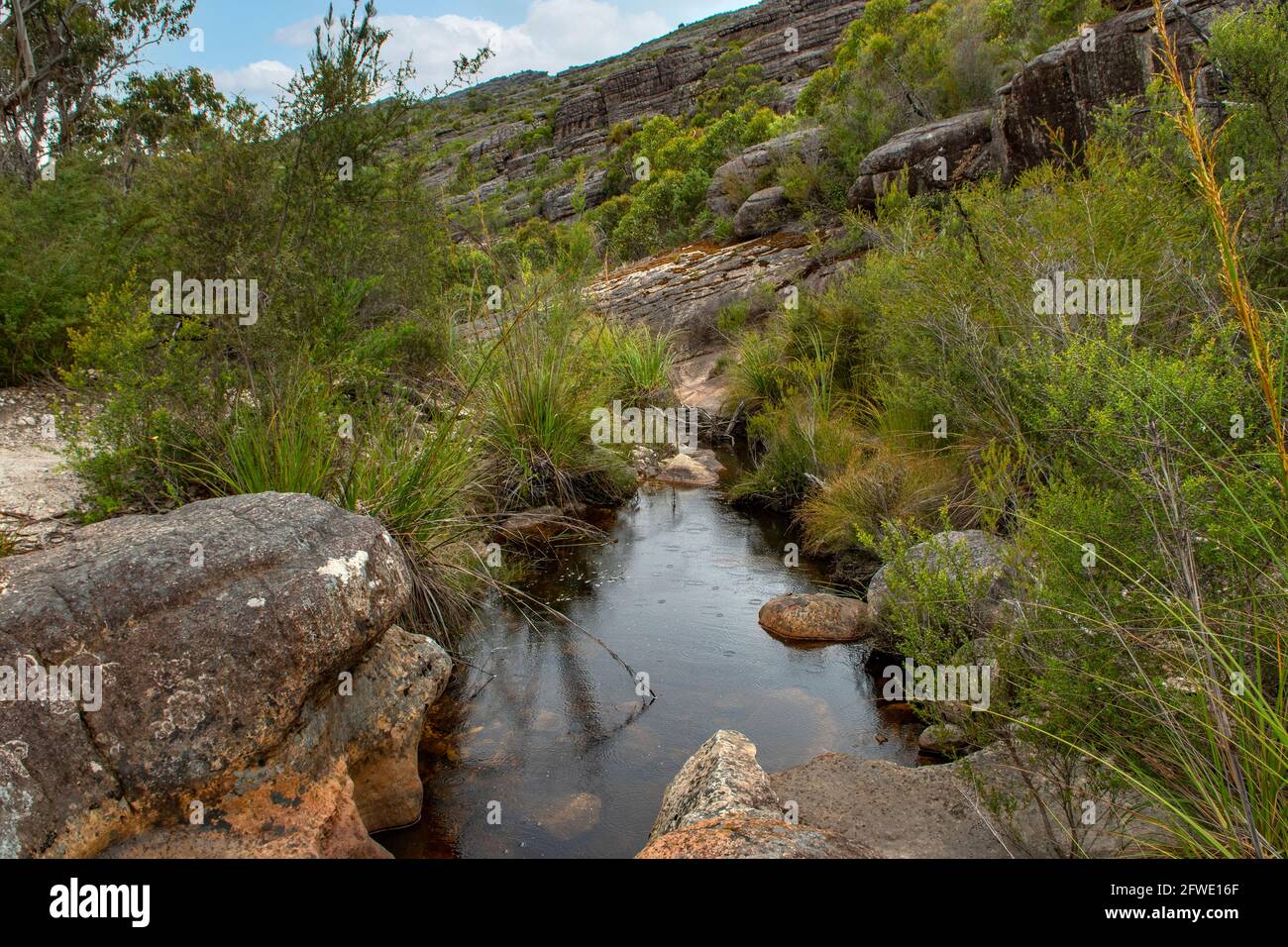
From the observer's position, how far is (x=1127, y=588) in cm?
278

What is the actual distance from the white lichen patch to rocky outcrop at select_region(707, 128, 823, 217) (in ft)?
56.5

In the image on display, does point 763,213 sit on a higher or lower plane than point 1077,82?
higher

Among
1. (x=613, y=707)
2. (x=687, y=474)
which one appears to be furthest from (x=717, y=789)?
(x=687, y=474)

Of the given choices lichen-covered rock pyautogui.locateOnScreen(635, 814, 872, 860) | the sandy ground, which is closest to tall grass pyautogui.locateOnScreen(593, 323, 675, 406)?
the sandy ground

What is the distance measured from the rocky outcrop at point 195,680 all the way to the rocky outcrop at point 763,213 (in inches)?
636

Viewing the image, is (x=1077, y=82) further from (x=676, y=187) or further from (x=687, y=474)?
(x=676, y=187)

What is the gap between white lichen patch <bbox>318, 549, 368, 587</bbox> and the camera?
3.53 m

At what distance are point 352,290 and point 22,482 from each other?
2.60 m

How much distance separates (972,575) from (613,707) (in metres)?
2.23

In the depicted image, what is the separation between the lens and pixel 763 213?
61.0ft

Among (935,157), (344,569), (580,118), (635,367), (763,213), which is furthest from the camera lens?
(580,118)

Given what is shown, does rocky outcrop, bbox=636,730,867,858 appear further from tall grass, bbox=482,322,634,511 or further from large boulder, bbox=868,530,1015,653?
tall grass, bbox=482,322,634,511

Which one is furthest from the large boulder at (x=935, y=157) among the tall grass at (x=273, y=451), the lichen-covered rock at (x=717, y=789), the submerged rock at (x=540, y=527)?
the lichen-covered rock at (x=717, y=789)
